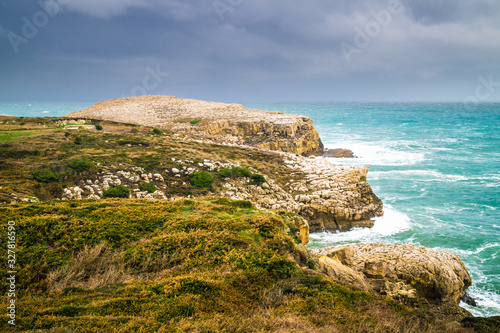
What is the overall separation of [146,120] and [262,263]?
171 ft

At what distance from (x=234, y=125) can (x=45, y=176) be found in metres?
33.5

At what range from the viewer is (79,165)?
17172mm

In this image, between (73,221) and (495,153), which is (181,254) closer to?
(73,221)

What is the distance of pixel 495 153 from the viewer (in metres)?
51.0

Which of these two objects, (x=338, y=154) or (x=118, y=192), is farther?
(x=338, y=154)

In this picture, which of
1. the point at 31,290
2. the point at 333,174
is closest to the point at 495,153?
the point at 333,174

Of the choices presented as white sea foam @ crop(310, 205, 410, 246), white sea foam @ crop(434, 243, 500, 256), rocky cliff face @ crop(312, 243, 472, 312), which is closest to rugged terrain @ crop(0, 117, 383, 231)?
white sea foam @ crop(310, 205, 410, 246)

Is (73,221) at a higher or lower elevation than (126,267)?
higher

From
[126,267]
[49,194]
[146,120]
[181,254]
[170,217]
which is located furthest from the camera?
[146,120]

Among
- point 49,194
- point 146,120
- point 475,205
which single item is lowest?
point 475,205

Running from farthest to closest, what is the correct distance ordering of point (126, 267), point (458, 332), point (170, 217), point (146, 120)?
point (146, 120) → point (170, 217) → point (126, 267) → point (458, 332)

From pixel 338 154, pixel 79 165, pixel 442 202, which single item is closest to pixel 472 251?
pixel 442 202

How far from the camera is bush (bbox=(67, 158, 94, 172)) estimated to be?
16953 millimetres

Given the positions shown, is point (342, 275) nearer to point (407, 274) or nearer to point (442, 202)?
point (407, 274)
